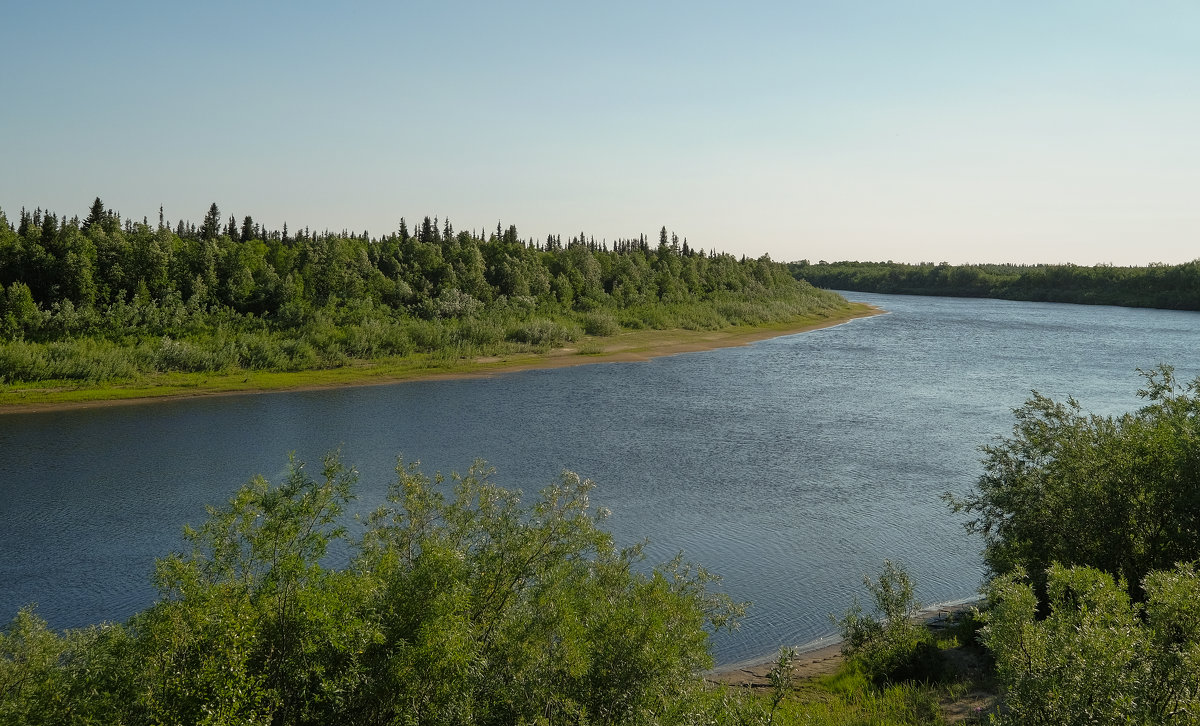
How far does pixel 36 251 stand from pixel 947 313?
10571cm

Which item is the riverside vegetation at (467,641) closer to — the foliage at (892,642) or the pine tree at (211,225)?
the foliage at (892,642)

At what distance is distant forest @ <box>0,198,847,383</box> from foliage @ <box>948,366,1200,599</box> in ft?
144

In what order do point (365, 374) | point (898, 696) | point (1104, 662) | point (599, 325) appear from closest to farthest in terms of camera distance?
point (1104, 662), point (898, 696), point (365, 374), point (599, 325)

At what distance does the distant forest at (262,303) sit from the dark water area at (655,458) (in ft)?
23.0

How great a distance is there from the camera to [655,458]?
32094 mm

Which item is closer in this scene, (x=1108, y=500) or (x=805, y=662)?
(x=1108, y=500)

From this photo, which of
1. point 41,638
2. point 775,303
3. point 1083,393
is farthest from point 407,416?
point 775,303

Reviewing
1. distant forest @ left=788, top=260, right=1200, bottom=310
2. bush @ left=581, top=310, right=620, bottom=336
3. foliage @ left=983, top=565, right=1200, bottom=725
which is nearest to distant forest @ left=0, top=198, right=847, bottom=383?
bush @ left=581, top=310, right=620, bottom=336

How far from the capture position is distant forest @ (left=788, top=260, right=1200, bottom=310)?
13025 cm

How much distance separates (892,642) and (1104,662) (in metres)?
8.65

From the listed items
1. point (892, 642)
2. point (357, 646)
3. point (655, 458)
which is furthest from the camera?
point (655, 458)

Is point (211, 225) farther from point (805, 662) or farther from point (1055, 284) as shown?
point (1055, 284)

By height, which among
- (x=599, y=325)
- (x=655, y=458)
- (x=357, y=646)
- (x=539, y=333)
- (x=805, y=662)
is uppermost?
(x=599, y=325)

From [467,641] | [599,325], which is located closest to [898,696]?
[467,641]
